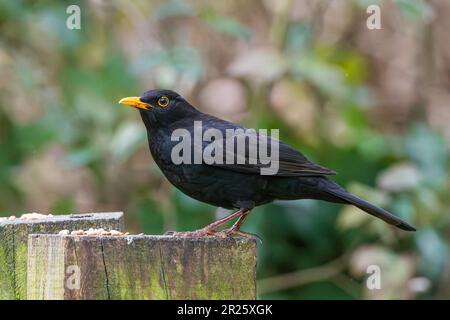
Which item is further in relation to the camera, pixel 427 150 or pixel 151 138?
pixel 427 150

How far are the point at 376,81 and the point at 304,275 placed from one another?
3084 mm

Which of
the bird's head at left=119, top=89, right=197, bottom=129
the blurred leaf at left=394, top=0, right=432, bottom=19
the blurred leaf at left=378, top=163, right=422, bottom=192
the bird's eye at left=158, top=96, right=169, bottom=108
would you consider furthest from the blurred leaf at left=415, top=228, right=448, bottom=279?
the bird's eye at left=158, top=96, right=169, bottom=108

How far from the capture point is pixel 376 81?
9023 millimetres

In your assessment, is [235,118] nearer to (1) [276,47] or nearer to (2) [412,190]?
(1) [276,47]

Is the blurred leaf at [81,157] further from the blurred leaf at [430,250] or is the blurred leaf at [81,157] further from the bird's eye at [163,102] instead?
the blurred leaf at [430,250]

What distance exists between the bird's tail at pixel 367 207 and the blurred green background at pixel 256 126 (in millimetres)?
1163

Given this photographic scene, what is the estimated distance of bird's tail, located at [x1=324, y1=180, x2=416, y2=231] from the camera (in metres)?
4.75

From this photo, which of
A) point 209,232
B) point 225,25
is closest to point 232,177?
point 209,232

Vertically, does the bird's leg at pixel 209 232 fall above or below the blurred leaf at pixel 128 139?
below

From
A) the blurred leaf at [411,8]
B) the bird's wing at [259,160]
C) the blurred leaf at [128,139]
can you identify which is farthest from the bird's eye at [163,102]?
the blurred leaf at [411,8]

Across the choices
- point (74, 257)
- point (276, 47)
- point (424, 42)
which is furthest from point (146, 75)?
point (74, 257)

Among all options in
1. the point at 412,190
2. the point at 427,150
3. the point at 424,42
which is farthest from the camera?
the point at 424,42

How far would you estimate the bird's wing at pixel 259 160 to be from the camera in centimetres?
483

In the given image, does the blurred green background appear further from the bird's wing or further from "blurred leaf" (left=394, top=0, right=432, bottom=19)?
the bird's wing
